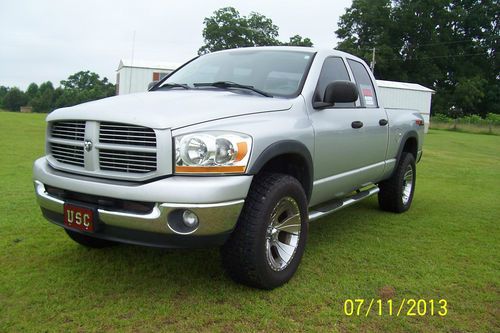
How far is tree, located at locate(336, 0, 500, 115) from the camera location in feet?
194

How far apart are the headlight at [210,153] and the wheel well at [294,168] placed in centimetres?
51

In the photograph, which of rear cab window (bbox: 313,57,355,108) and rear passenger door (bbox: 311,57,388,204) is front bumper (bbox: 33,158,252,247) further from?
rear cab window (bbox: 313,57,355,108)

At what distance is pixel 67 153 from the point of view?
3178 mm

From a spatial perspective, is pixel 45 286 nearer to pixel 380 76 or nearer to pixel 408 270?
pixel 408 270

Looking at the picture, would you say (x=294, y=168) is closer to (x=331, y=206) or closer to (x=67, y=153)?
(x=331, y=206)

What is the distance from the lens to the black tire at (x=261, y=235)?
2.96m

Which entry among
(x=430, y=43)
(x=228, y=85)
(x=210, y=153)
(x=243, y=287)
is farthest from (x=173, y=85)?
(x=430, y=43)

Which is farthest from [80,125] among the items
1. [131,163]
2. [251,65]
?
[251,65]

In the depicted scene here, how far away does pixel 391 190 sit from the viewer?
5754 mm

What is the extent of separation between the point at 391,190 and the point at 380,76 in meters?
57.0

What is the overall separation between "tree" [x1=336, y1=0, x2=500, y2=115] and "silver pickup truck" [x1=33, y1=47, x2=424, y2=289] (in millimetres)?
57092

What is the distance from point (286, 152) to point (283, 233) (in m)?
0.63

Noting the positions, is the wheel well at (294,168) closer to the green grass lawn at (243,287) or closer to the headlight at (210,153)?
the headlight at (210,153)

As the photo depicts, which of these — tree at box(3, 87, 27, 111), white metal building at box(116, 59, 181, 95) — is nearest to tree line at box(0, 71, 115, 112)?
tree at box(3, 87, 27, 111)
